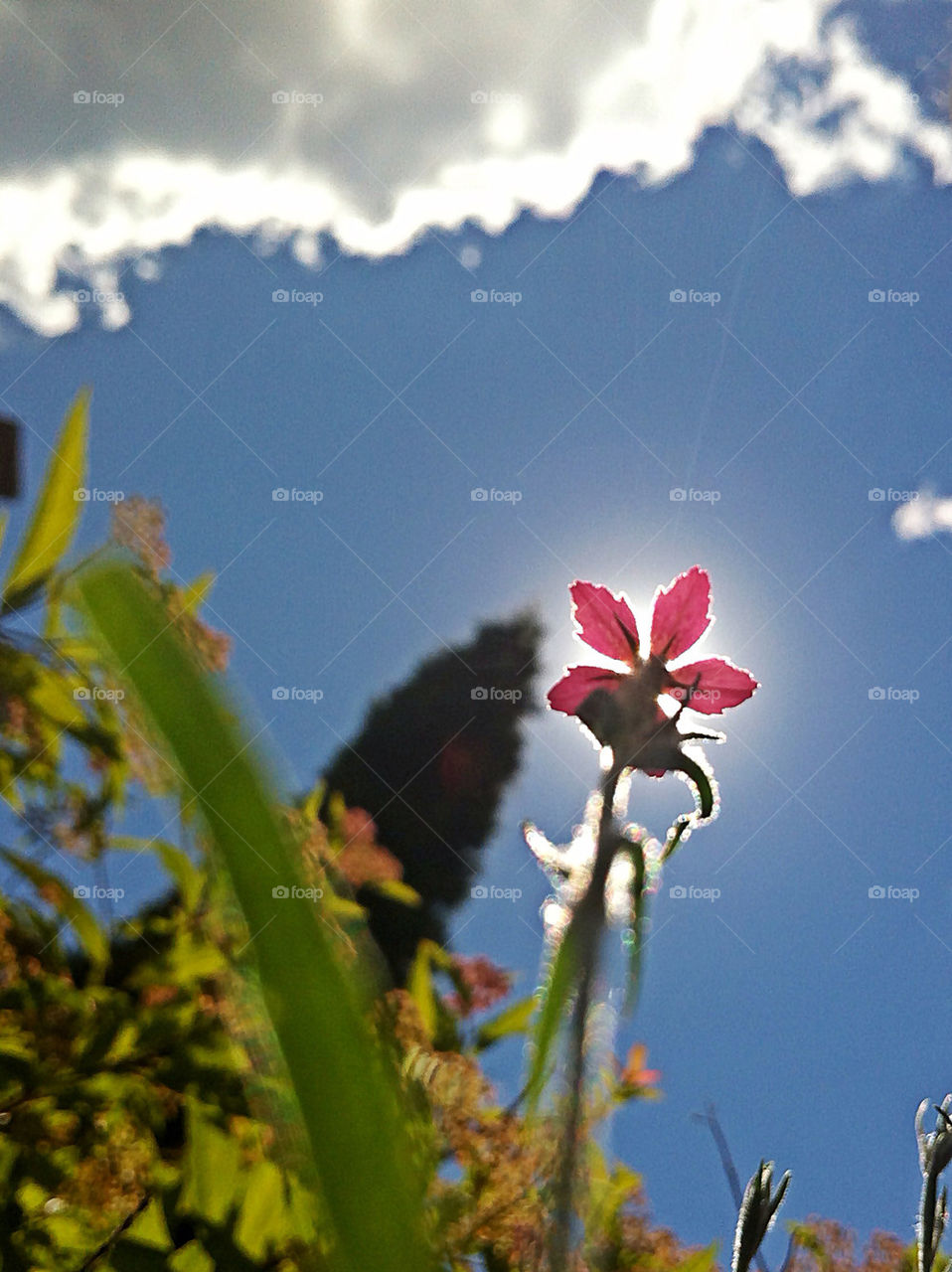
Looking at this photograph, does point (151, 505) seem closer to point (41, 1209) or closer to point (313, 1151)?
point (41, 1209)

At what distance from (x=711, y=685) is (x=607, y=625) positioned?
57mm

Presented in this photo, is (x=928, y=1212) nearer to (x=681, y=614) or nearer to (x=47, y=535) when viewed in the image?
(x=681, y=614)

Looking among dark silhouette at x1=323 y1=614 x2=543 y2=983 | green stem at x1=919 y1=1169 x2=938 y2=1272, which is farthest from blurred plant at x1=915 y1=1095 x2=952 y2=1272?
dark silhouette at x1=323 y1=614 x2=543 y2=983

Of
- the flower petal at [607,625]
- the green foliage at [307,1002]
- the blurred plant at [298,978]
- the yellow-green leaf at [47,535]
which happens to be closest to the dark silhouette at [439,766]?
the blurred plant at [298,978]

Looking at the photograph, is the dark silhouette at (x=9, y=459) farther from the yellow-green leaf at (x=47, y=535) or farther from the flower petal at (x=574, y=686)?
the flower petal at (x=574, y=686)

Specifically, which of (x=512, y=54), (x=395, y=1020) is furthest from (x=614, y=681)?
(x=512, y=54)

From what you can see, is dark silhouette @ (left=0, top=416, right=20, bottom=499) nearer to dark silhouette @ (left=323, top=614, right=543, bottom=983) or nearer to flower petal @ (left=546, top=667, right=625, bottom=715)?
dark silhouette @ (left=323, top=614, right=543, bottom=983)

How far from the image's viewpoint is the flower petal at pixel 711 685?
44 cm

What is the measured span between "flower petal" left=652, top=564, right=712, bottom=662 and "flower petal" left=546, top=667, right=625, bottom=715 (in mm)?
30

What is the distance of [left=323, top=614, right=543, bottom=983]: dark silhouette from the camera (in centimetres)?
82

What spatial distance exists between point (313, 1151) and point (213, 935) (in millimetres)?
514

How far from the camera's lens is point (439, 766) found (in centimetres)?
88

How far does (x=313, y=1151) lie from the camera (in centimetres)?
13

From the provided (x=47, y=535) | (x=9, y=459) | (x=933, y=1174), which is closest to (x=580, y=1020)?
(x=933, y=1174)
